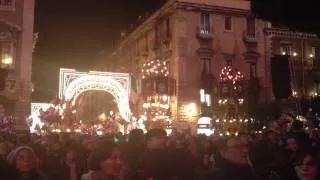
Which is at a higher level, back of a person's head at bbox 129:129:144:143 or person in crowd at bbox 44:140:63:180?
back of a person's head at bbox 129:129:144:143

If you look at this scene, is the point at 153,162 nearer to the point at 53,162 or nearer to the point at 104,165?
the point at 104,165

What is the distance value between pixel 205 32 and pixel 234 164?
35182mm

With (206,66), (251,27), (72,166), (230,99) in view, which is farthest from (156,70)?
(72,166)

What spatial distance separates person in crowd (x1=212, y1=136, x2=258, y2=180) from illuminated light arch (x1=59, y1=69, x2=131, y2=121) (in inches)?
996

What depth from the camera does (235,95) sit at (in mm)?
37781

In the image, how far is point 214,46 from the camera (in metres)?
40.8

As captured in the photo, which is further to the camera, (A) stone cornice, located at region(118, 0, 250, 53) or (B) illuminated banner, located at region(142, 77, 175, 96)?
(A) stone cornice, located at region(118, 0, 250, 53)

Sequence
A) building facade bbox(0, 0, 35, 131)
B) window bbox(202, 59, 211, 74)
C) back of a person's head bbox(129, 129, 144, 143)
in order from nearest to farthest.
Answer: back of a person's head bbox(129, 129, 144, 143) → building facade bbox(0, 0, 35, 131) → window bbox(202, 59, 211, 74)

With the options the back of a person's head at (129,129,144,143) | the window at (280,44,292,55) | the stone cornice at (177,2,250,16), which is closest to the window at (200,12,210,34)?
the stone cornice at (177,2,250,16)

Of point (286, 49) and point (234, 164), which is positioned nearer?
point (234, 164)

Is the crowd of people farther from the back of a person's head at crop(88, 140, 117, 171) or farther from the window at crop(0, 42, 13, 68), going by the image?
the window at crop(0, 42, 13, 68)

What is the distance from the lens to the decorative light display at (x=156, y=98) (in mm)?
36972

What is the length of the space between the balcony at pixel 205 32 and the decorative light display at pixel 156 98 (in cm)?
394

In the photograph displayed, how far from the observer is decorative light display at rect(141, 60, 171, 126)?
1456 inches
